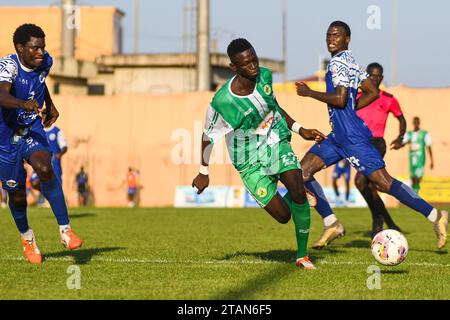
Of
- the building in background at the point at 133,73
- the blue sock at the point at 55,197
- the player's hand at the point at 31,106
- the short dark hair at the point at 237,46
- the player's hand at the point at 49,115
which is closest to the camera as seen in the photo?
the player's hand at the point at 31,106

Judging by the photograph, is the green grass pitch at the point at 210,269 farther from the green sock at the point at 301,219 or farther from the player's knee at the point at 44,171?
the player's knee at the point at 44,171

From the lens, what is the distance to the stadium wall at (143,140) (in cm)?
3212

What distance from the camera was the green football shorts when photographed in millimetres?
8492

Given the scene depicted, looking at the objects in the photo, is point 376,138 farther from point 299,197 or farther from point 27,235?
point 27,235

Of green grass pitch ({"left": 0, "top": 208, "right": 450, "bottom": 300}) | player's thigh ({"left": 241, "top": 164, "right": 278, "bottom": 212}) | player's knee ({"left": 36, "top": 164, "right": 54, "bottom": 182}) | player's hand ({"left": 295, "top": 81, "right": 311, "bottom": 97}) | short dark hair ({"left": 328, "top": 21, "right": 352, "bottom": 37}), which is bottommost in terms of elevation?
green grass pitch ({"left": 0, "top": 208, "right": 450, "bottom": 300})

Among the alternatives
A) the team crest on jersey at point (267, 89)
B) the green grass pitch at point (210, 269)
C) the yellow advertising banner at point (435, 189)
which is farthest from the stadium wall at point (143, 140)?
the team crest on jersey at point (267, 89)

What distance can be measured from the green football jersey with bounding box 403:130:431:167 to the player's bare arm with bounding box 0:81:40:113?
18339 millimetres

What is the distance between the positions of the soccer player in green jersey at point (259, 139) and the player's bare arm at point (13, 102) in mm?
1695

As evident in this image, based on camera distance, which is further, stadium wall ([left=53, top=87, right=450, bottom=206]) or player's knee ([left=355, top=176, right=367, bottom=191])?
stadium wall ([left=53, top=87, right=450, bottom=206])

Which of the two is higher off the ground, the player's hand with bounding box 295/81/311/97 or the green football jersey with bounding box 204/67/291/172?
the player's hand with bounding box 295/81/311/97

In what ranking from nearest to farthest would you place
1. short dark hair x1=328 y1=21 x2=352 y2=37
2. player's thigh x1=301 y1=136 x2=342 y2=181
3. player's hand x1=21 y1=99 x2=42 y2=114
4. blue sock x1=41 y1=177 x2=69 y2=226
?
1. player's hand x1=21 y1=99 x2=42 y2=114
2. blue sock x1=41 y1=177 x2=69 y2=226
3. short dark hair x1=328 y1=21 x2=352 y2=37
4. player's thigh x1=301 y1=136 x2=342 y2=181

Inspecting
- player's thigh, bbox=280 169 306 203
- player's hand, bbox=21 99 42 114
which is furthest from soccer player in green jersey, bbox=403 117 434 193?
player's hand, bbox=21 99 42 114

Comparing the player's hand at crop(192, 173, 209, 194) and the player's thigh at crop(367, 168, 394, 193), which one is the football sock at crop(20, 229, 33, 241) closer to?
the player's hand at crop(192, 173, 209, 194)
